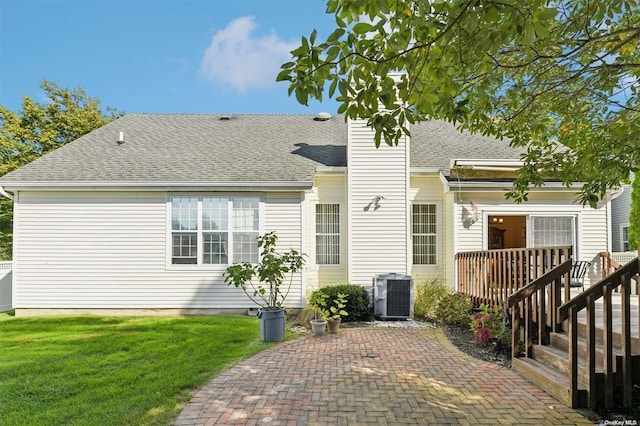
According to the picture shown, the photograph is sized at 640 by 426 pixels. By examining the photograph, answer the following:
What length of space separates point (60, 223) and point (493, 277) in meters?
10.4

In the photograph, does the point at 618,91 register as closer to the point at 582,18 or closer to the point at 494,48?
the point at 582,18

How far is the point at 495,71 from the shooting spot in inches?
164

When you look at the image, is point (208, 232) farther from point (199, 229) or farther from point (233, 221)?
point (233, 221)

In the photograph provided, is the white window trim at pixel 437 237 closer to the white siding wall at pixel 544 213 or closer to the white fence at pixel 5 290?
the white siding wall at pixel 544 213

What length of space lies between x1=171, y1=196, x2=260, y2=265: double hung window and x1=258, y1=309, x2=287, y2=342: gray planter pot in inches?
115

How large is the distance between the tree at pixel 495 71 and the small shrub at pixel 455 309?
3.50 m

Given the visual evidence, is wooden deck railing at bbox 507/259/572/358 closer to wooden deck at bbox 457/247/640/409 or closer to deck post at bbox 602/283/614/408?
wooden deck at bbox 457/247/640/409

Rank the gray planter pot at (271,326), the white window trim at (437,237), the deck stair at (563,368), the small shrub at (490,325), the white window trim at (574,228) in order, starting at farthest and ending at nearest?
the white window trim at (437,237) < the white window trim at (574,228) < the gray planter pot at (271,326) < the small shrub at (490,325) < the deck stair at (563,368)

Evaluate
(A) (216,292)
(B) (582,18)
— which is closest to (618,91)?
(B) (582,18)

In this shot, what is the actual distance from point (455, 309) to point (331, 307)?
279 cm

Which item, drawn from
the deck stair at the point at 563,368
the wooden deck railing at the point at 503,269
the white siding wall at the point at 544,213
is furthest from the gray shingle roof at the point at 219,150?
the deck stair at the point at 563,368

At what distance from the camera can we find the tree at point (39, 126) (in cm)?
2289

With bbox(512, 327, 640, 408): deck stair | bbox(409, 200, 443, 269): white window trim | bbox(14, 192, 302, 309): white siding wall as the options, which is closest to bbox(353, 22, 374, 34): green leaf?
bbox(512, 327, 640, 408): deck stair

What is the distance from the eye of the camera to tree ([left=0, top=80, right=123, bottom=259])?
2289cm
